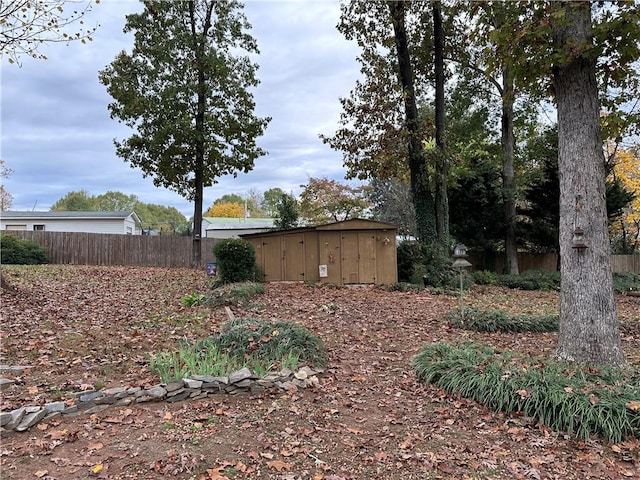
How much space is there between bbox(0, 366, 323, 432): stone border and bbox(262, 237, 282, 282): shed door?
301 inches

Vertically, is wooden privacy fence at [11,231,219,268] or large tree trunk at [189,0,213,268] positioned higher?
large tree trunk at [189,0,213,268]

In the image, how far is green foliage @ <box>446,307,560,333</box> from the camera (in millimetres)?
6375

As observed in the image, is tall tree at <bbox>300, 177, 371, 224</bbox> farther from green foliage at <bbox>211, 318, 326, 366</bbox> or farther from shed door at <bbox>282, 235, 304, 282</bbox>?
green foliage at <bbox>211, 318, 326, 366</bbox>

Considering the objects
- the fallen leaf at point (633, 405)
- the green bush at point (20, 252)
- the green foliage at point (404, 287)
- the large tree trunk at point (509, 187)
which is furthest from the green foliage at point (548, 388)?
the green bush at point (20, 252)

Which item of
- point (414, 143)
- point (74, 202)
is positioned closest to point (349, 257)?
point (414, 143)

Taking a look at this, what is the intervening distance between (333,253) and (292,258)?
47.2 inches

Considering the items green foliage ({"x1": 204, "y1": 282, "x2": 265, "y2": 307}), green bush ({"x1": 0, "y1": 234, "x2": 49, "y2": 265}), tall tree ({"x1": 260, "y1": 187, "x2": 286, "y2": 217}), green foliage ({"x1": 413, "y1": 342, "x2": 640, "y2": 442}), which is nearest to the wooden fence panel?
green bush ({"x1": 0, "y1": 234, "x2": 49, "y2": 265})

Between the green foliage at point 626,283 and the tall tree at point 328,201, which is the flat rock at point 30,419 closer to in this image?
the green foliage at point 626,283

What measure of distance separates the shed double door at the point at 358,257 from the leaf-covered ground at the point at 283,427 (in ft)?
18.2

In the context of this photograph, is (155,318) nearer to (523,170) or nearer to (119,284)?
(119,284)

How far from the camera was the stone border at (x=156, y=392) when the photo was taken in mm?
2943

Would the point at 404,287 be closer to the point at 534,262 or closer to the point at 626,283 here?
the point at 626,283

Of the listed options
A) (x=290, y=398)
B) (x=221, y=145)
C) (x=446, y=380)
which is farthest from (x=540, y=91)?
(x=221, y=145)

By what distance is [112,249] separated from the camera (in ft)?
58.5
